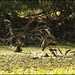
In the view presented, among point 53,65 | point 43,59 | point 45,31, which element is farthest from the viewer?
point 45,31

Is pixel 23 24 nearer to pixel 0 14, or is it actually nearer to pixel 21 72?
pixel 0 14

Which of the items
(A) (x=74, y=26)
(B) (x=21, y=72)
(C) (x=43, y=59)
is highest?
(B) (x=21, y=72)

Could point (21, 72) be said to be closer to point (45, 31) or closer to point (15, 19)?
point (45, 31)

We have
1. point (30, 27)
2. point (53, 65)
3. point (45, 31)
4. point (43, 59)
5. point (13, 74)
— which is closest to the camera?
→ point (13, 74)

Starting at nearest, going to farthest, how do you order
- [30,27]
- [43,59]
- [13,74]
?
[13,74]
[43,59]
[30,27]

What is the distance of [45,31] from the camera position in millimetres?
9680

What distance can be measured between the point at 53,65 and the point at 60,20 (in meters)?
5.15

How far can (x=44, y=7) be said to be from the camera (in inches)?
425

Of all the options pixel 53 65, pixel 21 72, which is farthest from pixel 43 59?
pixel 21 72

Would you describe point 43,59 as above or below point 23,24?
above

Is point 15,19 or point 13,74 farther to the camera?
point 15,19

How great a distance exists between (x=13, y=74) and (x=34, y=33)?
4.80 metres

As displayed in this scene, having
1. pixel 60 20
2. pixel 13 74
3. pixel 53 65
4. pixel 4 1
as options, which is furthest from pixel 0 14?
pixel 13 74

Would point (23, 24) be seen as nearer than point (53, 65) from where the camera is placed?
No
